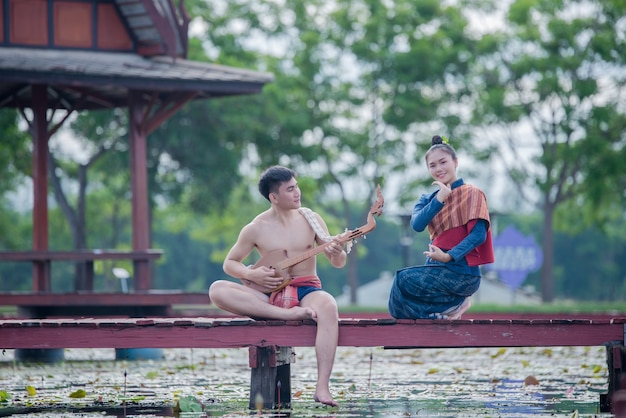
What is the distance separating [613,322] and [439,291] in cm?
114

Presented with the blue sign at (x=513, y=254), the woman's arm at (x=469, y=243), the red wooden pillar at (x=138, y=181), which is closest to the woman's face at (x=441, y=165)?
the woman's arm at (x=469, y=243)

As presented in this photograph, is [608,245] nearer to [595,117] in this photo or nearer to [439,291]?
[595,117]

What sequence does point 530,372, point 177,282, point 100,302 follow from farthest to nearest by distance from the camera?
point 177,282 → point 100,302 → point 530,372

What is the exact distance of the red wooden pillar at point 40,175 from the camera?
15.5 m

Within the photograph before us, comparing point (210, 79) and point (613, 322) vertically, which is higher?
point (210, 79)

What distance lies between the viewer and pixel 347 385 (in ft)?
31.3

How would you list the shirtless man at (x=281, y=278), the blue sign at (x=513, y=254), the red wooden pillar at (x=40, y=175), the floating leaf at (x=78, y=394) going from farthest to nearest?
the blue sign at (x=513, y=254), the red wooden pillar at (x=40, y=175), the floating leaf at (x=78, y=394), the shirtless man at (x=281, y=278)

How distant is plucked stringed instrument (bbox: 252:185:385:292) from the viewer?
748cm

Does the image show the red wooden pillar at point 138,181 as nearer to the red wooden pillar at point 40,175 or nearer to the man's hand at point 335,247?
the red wooden pillar at point 40,175

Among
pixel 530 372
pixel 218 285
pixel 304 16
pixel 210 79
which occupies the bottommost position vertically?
pixel 530 372

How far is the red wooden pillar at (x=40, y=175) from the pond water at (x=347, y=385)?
1593mm

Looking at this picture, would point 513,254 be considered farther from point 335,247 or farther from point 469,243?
point 335,247

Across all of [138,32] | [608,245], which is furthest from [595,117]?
[608,245]

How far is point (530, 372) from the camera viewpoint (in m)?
11.0
